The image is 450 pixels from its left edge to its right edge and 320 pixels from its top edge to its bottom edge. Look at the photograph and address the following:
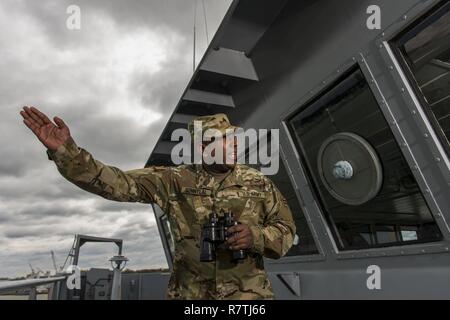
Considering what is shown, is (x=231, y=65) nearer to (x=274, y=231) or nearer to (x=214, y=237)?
(x=274, y=231)

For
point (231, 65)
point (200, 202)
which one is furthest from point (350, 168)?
point (231, 65)

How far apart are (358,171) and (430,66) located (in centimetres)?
114

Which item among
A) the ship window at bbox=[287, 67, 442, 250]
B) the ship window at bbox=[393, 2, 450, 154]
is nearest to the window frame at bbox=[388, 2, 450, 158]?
the ship window at bbox=[393, 2, 450, 154]

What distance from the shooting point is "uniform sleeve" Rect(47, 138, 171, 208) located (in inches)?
83.7

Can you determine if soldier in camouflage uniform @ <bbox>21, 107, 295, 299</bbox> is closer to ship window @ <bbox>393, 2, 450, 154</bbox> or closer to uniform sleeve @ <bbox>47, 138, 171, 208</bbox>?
uniform sleeve @ <bbox>47, 138, 171, 208</bbox>

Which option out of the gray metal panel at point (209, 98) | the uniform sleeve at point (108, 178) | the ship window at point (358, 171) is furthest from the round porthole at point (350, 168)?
the uniform sleeve at point (108, 178)

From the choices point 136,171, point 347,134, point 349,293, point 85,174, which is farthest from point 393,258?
point 85,174

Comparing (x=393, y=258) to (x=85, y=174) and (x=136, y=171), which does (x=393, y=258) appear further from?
(x=85, y=174)

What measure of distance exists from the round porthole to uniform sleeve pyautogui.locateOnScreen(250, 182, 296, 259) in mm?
1250

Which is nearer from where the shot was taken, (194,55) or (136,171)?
(136,171)

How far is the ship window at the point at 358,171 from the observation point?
315 centimetres

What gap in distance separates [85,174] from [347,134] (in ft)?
8.30
